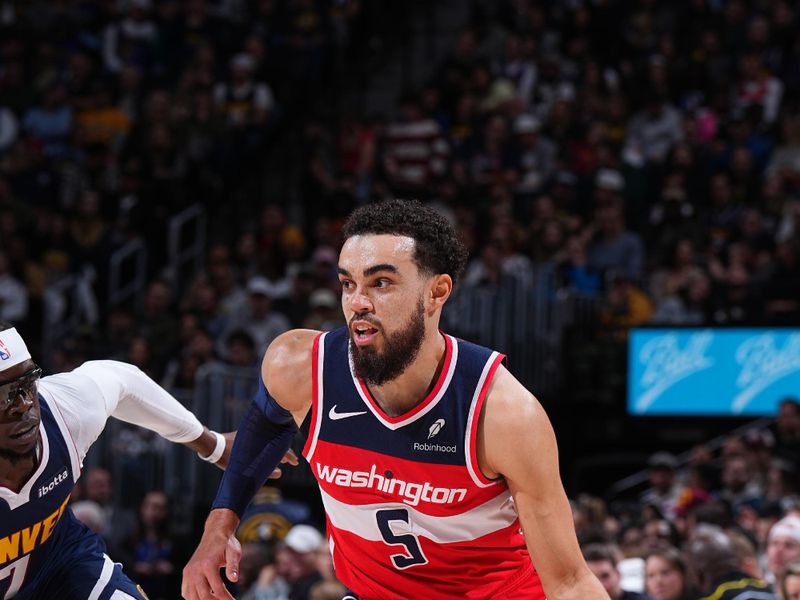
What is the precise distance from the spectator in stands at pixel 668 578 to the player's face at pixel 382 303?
3.53m

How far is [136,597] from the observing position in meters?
4.90

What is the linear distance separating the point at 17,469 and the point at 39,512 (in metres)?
0.19

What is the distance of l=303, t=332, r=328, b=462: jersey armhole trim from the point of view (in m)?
4.38

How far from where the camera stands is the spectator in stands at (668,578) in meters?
7.23

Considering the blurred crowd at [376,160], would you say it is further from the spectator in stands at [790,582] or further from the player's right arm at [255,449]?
the player's right arm at [255,449]

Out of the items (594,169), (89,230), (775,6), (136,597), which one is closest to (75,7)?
(89,230)

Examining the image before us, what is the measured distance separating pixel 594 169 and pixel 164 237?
4689mm

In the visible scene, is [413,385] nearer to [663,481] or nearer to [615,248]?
→ [663,481]

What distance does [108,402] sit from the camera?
193 inches

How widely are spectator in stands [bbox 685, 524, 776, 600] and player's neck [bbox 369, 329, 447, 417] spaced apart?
320cm

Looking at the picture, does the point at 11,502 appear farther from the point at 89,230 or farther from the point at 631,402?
the point at 89,230

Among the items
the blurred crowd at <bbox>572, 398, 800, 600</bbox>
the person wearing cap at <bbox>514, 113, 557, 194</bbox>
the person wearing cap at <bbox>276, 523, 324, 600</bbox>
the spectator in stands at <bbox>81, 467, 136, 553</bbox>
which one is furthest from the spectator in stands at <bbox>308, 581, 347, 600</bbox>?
the person wearing cap at <bbox>514, 113, 557, 194</bbox>

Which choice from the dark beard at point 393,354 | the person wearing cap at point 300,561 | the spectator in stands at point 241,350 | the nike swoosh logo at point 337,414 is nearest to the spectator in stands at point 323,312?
the spectator in stands at point 241,350

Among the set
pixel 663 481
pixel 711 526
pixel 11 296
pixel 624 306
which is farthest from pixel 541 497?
pixel 11 296
